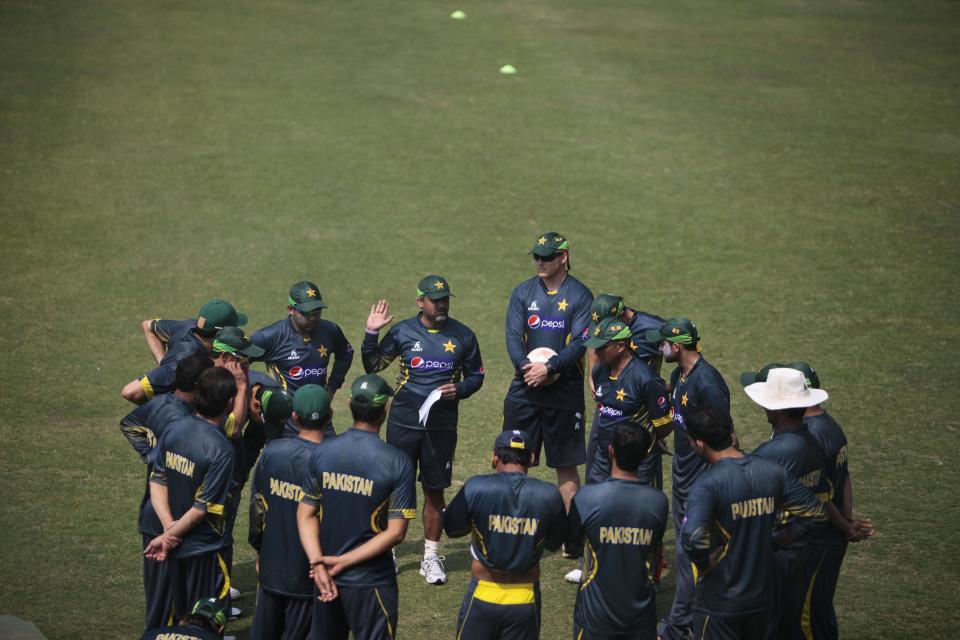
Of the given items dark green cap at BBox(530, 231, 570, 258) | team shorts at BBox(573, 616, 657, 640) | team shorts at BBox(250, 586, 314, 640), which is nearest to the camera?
team shorts at BBox(573, 616, 657, 640)

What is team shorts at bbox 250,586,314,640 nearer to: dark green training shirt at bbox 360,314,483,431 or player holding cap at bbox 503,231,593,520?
dark green training shirt at bbox 360,314,483,431

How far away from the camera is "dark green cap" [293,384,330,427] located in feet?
22.6

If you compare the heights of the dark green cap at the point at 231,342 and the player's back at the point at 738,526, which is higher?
the dark green cap at the point at 231,342

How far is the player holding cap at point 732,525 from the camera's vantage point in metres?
6.49

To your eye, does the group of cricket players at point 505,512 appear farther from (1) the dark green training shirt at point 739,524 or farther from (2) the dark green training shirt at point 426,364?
(2) the dark green training shirt at point 426,364

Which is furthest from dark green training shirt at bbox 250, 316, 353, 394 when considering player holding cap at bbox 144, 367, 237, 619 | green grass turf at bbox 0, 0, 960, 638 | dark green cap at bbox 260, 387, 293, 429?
player holding cap at bbox 144, 367, 237, 619

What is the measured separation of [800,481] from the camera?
7.05 meters

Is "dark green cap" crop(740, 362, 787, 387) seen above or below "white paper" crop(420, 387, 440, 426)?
above

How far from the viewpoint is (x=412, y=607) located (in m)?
8.92

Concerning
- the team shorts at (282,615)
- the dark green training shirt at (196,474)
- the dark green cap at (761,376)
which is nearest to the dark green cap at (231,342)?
the dark green training shirt at (196,474)

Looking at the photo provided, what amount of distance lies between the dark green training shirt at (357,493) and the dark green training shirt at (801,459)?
233cm

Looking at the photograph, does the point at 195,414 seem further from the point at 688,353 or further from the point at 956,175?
the point at 956,175

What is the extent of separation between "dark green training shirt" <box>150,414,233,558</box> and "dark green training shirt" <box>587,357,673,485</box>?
3.19 metres

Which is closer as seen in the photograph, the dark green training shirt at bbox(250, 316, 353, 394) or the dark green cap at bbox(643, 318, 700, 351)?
the dark green cap at bbox(643, 318, 700, 351)
